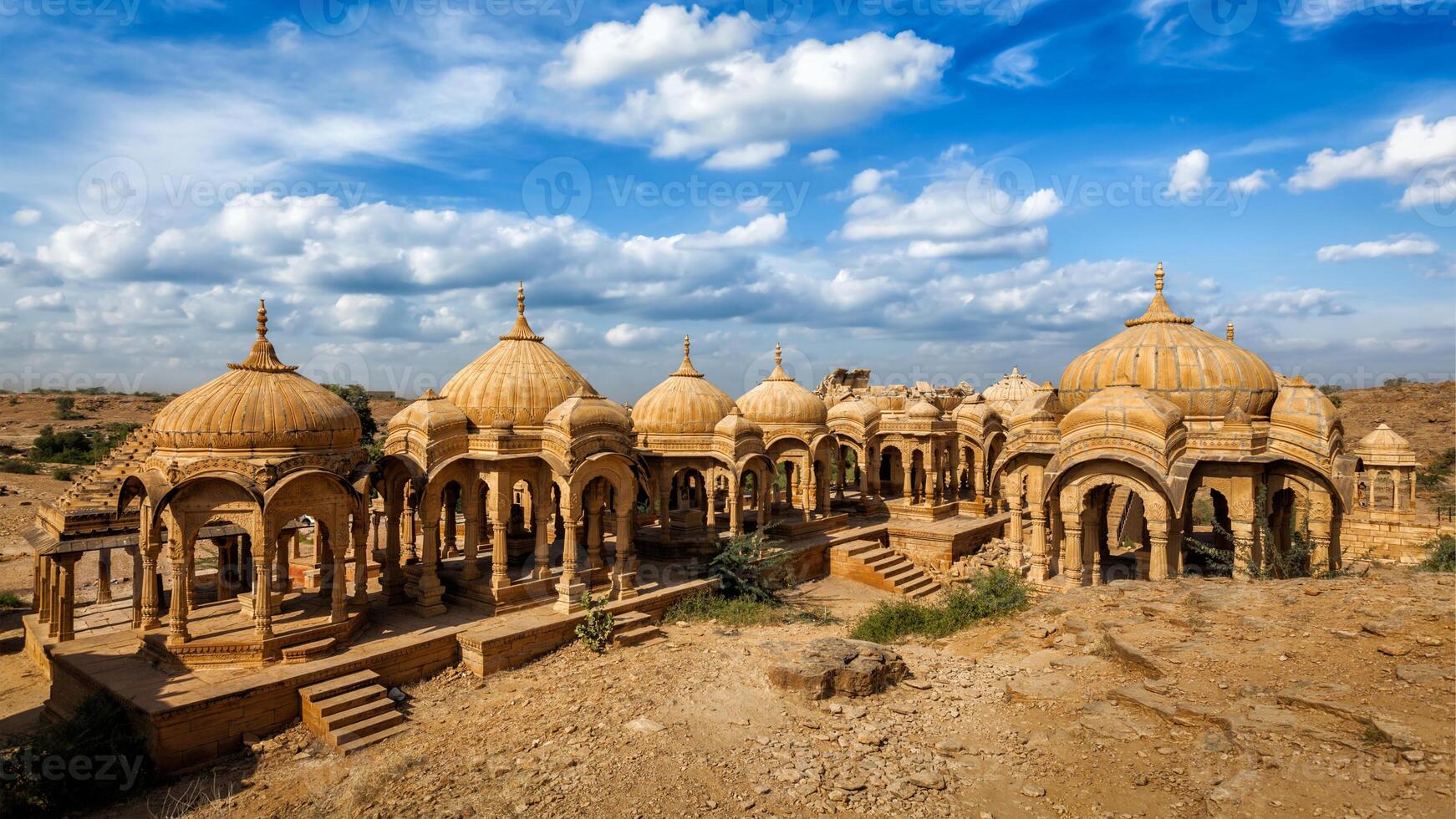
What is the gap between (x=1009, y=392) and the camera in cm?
3095

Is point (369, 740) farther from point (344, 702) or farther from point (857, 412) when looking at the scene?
point (857, 412)

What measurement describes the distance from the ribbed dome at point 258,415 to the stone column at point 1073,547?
12.8m

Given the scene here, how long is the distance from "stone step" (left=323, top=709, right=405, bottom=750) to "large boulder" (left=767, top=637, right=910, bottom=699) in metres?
4.92

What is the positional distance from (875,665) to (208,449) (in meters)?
9.51

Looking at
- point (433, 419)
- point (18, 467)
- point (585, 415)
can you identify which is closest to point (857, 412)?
point (585, 415)

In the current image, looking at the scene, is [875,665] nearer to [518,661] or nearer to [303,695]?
[518,661]

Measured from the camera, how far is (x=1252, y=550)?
1413 cm

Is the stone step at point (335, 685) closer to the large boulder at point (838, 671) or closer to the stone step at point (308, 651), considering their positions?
the stone step at point (308, 651)

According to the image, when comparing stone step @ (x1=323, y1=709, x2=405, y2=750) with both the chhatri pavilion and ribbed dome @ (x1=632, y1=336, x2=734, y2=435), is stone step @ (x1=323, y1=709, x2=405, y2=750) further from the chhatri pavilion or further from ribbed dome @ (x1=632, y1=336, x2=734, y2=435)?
ribbed dome @ (x1=632, y1=336, x2=734, y2=435)

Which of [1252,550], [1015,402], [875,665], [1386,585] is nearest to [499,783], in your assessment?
[875,665]

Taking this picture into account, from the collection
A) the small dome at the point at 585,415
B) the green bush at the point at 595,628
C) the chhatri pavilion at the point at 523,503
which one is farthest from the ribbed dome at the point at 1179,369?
the green bush at the point at 595,628

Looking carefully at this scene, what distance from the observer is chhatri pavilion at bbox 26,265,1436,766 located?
10992 millimetres

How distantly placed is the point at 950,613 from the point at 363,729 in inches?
345

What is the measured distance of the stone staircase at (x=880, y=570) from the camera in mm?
18891
